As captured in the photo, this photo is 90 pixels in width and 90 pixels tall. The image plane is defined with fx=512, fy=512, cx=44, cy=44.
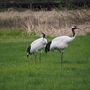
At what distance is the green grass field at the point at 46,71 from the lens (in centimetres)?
1335

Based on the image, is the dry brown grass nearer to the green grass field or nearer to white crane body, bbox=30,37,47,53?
the green grass field

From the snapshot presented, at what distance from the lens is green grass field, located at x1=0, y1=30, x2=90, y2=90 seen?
526 inches

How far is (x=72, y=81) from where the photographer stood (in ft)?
45.7

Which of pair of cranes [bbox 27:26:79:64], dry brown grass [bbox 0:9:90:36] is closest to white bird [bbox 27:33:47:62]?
pair of cranes [bbox 27:26:79:64]

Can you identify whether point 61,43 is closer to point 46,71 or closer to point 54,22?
point 46,71

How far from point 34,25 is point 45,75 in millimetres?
18315

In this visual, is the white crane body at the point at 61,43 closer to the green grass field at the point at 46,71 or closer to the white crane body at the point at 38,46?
the green grass field at the point at 46,71

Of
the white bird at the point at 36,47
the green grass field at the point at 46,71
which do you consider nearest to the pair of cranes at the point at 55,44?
the white bird at the point at 36,47

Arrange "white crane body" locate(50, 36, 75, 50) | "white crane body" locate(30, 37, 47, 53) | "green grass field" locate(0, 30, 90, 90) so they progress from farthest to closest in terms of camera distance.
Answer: "white crane body" locate(30, 37, 47, 53) < "white crane body" locate(50, 36, 75, 50) < "green grass field" locate(0, 30, 90, 90)

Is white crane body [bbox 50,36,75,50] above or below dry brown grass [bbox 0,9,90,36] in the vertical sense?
above

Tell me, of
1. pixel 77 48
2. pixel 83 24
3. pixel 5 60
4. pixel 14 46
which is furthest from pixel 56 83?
pixel 83 24

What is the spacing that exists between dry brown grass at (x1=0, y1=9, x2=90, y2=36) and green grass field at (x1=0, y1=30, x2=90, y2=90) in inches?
268

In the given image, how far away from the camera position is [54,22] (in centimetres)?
3381

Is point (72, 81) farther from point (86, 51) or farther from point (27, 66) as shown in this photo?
point (86, 51)
